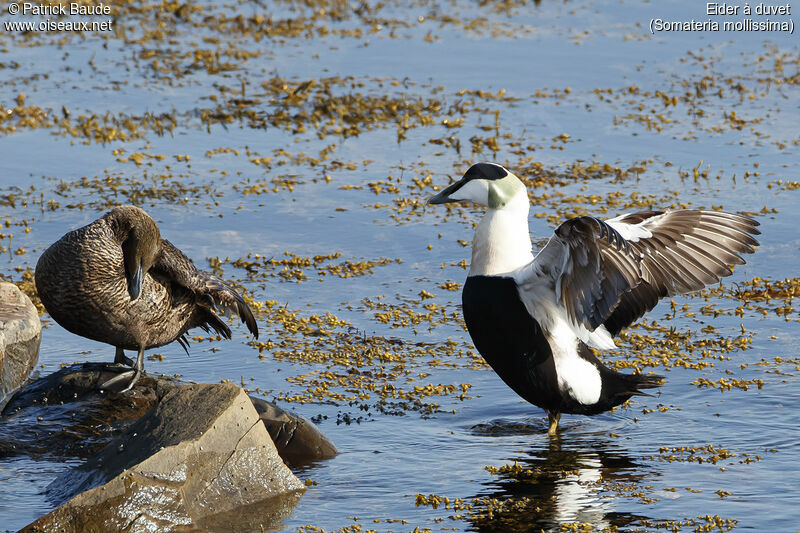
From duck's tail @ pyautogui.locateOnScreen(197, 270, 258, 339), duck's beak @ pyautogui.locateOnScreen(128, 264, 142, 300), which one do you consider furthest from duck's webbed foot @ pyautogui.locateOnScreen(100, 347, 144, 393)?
duck's tail @ pyautogui.locateOnScreen(197, 270, 258, 339)

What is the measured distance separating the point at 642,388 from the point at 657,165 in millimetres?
6291

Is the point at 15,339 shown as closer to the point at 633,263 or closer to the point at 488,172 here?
the point at 488,172

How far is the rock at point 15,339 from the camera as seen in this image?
8141 millimetres

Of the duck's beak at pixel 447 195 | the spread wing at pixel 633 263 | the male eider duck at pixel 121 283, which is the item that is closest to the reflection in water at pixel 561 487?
the spread wing at pixel 633 263

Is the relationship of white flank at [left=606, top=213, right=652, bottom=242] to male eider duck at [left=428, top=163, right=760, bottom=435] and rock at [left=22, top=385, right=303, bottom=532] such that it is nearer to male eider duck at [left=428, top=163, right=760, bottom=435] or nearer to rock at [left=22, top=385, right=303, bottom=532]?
male eider duck at [left=428, top=163, right=760, bottom=435]

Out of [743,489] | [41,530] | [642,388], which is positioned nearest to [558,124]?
[642,388]

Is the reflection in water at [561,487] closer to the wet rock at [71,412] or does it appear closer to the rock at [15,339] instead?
the wet rock at [71,412]

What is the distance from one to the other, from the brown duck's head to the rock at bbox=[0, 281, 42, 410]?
1158 millimetres

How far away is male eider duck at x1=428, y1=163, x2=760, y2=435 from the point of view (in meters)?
7.37

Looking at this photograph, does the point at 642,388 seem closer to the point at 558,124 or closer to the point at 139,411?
the point at 139,411

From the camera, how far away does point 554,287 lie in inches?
286

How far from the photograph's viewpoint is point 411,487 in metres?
6.91

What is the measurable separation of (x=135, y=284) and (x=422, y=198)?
5477 millimetres

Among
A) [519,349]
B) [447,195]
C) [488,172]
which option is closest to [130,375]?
[447,195]
